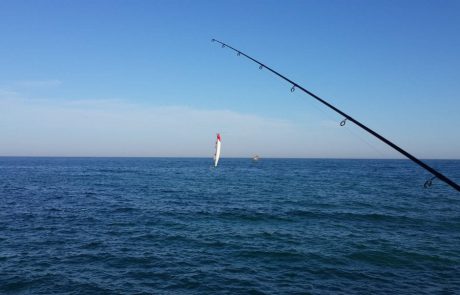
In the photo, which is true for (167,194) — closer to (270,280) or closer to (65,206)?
(65,206)

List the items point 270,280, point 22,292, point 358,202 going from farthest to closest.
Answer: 1. point 358,202
2. point 270,280
3. point 22,292

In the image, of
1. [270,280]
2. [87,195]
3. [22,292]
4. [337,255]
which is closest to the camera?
[22,292]

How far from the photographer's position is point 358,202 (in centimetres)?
4347

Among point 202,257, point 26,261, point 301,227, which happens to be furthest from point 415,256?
point 26,261

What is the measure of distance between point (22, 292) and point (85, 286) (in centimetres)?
277

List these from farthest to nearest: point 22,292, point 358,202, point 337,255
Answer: point 358,202, point 337,255, point 22,292

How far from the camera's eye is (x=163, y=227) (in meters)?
28.5

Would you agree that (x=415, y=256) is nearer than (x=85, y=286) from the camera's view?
No

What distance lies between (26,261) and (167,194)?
29874mm

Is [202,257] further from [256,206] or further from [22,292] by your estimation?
[256,206]

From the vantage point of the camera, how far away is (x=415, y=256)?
21.5m

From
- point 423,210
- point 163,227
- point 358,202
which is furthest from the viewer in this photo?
point 358,202

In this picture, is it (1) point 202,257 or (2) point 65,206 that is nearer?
(1) point 202,257

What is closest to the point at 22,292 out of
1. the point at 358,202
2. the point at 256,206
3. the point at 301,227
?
the point at 301,227
